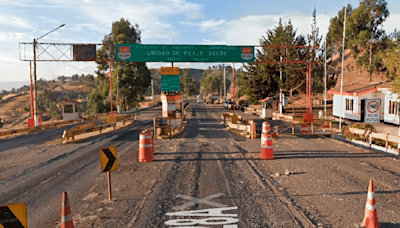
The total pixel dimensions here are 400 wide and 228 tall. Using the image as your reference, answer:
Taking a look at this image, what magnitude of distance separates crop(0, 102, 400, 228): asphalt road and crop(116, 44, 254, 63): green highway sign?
13.4 metres

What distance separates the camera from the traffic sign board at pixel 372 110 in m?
12.7

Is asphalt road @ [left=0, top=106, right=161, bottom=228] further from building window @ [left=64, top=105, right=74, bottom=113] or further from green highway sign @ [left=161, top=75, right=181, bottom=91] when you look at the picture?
building window @ [left=64, top=105, right=74, bottom=113]

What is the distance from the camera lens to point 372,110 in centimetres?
1280

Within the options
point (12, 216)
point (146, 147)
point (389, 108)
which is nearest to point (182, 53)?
point (146, 147)

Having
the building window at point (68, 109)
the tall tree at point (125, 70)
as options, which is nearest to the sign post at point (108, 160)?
the building window at point (68, 109)

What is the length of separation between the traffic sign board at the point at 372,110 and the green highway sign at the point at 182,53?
14753 mm

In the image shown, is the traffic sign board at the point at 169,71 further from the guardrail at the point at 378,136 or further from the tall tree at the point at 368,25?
the tall tree at the point at 368,25

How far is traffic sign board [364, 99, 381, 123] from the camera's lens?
12.7 metres

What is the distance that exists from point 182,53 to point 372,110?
54.8ft

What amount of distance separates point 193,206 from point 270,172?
3.93 metres

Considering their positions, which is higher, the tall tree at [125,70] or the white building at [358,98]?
the tall tree at [125,70]

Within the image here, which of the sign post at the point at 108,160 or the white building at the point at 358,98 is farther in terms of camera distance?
the white building at the point at 358,98

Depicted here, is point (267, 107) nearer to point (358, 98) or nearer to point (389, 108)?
point (358, 98)

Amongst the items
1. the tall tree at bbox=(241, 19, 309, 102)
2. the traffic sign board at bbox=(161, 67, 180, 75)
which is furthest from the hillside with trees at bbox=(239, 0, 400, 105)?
the traffic sign board at bbox=(161, 67, 180, 75)
